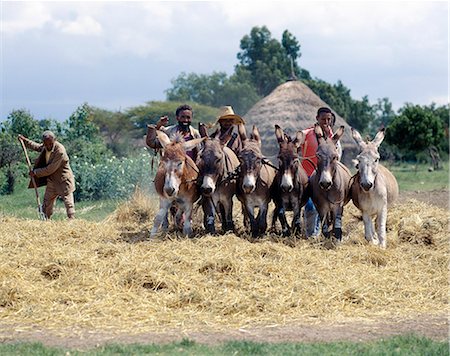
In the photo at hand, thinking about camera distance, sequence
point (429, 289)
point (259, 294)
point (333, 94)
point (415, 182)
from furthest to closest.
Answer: point (333, 94), point (415, 182), point (429, 289), point (259, 294)

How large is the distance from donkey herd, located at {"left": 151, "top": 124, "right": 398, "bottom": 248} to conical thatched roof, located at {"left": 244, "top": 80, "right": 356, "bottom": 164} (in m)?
12.7

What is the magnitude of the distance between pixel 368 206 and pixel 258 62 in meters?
41.7

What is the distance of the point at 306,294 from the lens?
7375mm

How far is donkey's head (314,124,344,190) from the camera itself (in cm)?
940

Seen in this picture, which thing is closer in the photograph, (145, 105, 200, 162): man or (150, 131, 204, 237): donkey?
(150, 131, 204, 237): donkey

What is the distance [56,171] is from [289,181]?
5.16 m

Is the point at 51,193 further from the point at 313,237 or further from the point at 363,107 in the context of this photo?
the point at 363,107

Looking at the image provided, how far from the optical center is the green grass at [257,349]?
18.2ft

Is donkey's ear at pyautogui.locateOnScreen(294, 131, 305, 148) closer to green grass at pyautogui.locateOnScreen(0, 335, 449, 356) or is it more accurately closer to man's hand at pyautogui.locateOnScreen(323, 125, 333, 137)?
man's hand at pyautogui.locateOnScreen(323, 125, 333, 137)

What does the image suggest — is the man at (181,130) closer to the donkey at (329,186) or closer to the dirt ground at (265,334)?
the donkey at (329,186)

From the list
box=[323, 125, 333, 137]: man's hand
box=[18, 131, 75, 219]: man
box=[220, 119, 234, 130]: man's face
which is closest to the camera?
box=[323, 125, 333, 137]: man's hand

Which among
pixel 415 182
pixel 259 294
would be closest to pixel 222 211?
pixel 259 294

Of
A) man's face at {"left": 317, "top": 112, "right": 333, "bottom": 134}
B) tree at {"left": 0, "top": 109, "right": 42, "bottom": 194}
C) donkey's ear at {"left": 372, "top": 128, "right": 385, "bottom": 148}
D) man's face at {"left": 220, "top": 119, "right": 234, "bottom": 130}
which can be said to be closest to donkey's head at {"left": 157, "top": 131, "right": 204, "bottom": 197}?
man's face at {"left": 220, "top": 119, "right": 234, "bottom": 130}

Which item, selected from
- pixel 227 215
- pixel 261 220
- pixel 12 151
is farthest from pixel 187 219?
pixel 12 151
